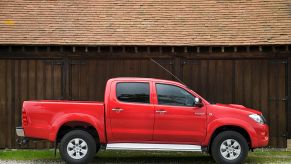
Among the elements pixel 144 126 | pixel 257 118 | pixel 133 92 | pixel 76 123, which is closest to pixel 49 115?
pixel 76 123

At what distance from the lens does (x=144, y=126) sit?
11.9 meters

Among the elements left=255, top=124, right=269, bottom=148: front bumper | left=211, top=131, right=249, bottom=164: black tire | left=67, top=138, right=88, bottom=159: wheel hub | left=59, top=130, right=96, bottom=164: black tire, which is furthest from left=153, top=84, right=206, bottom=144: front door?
left=67, top=138, right=88, bottom=159: wheel hub

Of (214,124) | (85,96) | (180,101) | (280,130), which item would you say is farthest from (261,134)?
(85,96)

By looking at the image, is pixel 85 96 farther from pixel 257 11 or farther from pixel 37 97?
pixel 257 11

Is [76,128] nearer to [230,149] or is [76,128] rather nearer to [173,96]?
[173,96]

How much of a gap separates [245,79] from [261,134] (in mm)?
3557

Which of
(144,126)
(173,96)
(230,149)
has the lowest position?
(230,149)

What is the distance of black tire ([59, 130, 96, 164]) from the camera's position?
464 inches

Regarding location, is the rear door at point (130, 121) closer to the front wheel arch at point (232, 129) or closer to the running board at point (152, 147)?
the running board at point (152, 147)

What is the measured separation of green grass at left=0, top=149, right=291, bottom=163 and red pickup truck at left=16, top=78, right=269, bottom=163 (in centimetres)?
120

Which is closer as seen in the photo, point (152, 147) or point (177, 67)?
point (152, 147)

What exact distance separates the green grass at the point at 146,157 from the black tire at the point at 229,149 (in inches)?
49.2

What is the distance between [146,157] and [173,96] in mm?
2339

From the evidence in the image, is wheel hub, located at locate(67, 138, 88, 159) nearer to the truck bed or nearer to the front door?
the truck bed
